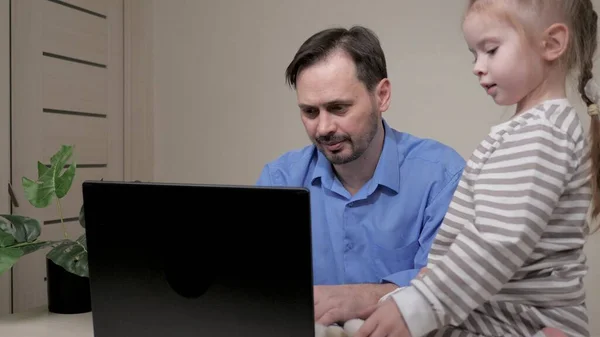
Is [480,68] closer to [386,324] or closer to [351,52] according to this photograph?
[386,324]

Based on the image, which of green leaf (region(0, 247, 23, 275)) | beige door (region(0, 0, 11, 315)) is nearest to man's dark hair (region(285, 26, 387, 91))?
green leaf (region(0, 247, 23, 275))

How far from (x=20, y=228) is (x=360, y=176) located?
0.84 m

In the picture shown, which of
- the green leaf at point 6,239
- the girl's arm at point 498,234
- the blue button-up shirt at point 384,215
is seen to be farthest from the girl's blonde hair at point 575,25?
the green leaf at point 6,239

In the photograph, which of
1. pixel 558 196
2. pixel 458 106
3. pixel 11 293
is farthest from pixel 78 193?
pixel 558 196

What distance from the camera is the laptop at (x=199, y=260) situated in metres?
0.70

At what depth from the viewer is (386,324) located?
72cm

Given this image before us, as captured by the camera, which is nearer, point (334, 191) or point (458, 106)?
point (334, 191)

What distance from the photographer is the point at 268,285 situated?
2.35 ft

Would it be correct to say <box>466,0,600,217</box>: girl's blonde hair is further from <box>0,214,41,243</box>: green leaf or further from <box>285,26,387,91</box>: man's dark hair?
<box>0,214,41,243</box>: green leaf

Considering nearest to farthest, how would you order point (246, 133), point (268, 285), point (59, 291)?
point (268, 285), point (59, 291), point (246, 133)

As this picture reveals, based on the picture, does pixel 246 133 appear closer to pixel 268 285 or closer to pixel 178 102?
pixel 178 102

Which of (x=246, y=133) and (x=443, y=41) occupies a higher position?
(x=443, y=41)

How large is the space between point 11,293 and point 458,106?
1730 millimetres

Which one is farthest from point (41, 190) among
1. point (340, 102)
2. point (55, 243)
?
point (340, 102)
